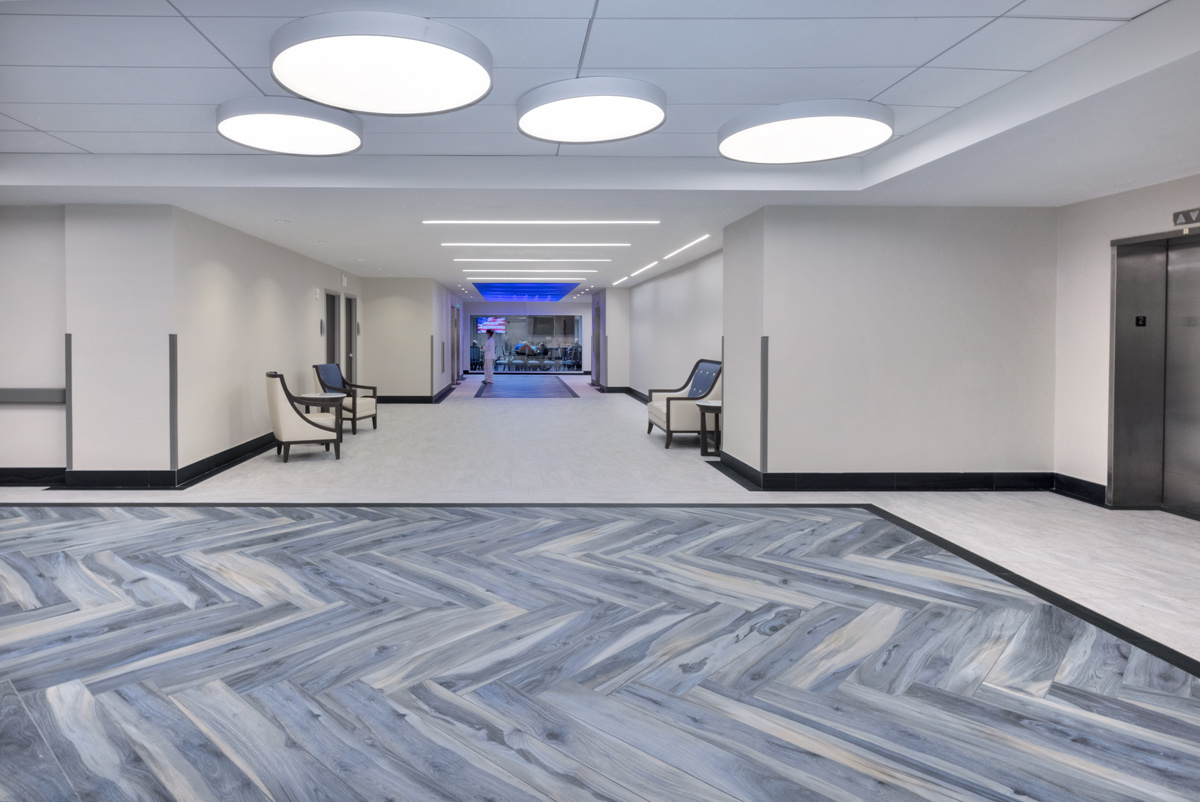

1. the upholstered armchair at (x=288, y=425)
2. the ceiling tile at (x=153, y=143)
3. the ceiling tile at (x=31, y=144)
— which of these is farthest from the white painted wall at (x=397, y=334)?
the ceiling tile at (x=153, y=143)

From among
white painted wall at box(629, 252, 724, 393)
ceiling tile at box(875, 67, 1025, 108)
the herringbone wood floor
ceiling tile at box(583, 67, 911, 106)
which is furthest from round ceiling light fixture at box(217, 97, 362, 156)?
white painted wall at box(629, 252, 724, 393)

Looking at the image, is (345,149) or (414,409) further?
(414,409)

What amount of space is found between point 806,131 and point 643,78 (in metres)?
1.12

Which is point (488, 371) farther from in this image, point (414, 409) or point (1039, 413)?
point (1039, 413)

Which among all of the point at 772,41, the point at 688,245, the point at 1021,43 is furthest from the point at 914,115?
the point at 688,245

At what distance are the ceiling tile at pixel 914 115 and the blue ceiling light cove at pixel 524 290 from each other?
1396 cm

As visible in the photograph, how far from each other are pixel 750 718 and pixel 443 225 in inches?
263

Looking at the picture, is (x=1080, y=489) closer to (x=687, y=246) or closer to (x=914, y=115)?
(x=914, y=115)

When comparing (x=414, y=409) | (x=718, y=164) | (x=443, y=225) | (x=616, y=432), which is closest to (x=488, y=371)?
(x=414, y=409)

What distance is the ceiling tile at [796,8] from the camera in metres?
3.21

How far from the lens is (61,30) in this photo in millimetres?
3465

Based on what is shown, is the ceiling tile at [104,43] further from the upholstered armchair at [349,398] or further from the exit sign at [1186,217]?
the upholstered armchair at [349,398]

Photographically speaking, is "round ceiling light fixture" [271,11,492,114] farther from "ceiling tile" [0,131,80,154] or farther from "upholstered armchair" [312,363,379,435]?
"upholstered armchair" [312,363,379,435]

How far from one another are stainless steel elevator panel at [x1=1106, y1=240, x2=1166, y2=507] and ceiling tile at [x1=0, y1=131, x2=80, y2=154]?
28.3ft
